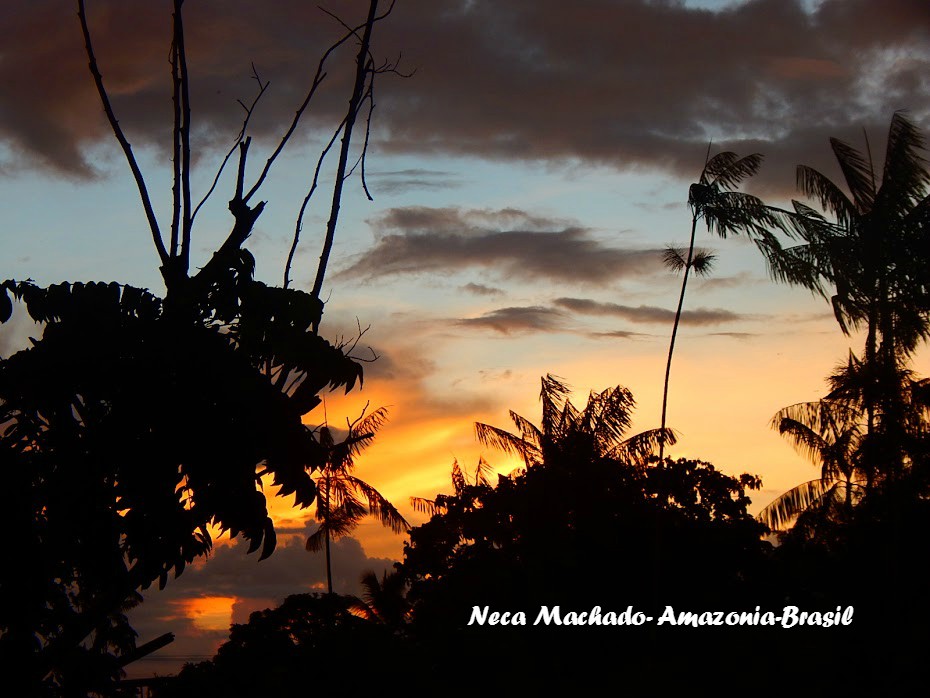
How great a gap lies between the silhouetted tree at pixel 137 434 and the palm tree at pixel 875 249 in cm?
1795

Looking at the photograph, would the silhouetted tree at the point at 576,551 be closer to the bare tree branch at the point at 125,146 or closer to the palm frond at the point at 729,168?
the palm frond at the point at 729,168

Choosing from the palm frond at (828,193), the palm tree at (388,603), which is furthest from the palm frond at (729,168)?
the palm tree at (388,603)

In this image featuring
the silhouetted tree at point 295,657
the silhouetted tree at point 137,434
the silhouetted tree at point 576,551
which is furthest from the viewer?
the silhouetted tree at point 576,551

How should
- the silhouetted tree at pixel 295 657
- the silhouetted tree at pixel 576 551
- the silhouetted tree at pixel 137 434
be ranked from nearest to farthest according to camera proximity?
the silhouetted tree at pixel 137 434 < the silhouetted tree at pixel 295 657 < the silhouetted tree at pixel 576 551

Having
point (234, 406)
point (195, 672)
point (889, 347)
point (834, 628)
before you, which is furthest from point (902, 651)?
point (234, 406)

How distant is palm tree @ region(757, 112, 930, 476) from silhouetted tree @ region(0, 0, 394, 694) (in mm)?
17948

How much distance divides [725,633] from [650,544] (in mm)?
2976

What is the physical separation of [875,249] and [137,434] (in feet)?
63.4

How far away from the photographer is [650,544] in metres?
25.5

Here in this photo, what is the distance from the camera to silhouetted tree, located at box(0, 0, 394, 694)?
4.10m

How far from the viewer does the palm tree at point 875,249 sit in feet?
67.6

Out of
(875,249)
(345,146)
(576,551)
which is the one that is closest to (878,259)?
(875,249)

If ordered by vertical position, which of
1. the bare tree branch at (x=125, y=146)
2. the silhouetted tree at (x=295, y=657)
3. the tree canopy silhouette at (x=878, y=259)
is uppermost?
the tree canopy silhouette at (x=878, y=259)

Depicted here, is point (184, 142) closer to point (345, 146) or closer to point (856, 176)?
point (345, 146)
